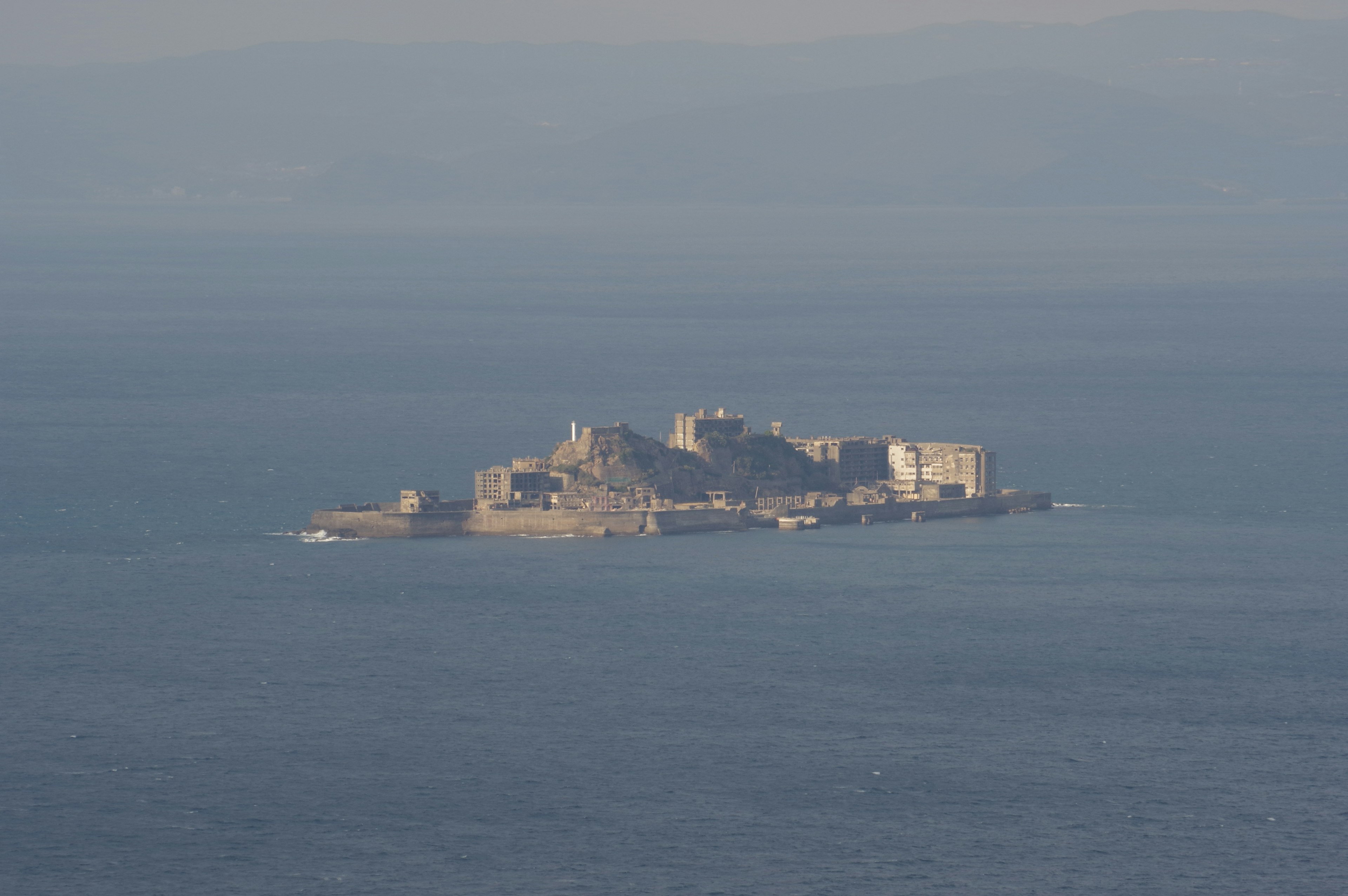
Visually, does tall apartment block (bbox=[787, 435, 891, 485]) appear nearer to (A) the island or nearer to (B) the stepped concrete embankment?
(A) the island

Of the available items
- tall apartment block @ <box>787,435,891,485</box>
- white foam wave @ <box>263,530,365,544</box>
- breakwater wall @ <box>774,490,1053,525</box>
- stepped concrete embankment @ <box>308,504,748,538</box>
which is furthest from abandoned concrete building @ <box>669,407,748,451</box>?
white foam wave @ <box>263,530,365,544</box>

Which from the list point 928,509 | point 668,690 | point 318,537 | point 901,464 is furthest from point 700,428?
point 668,690

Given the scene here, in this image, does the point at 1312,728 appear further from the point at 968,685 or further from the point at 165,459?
the point at 165,459

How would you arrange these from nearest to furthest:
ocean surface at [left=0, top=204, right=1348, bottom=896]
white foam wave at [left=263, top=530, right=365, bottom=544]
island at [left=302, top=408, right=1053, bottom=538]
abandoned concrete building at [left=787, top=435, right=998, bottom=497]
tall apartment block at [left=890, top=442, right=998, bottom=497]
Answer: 1. ocean surface at [left=0, top=204, right=1348, bottom=896]
2. white foam wave at [left=263, top=530, right=365, bottom=544]
3. island at [left=302, top=408, right=1053, bottom=538]
4. tall apartment block at [left=890, top=442, right=998, bottom=497]
5. abandoned concrete building at [left=787, top=435, right=998, bottom=497]

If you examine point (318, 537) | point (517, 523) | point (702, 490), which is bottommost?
point (318, 537)

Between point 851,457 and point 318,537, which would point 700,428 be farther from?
point 318,537

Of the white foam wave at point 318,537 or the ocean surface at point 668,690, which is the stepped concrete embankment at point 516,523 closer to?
the white foam wave at point 318,537

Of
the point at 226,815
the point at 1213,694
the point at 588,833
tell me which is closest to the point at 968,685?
the point at 1213,694
